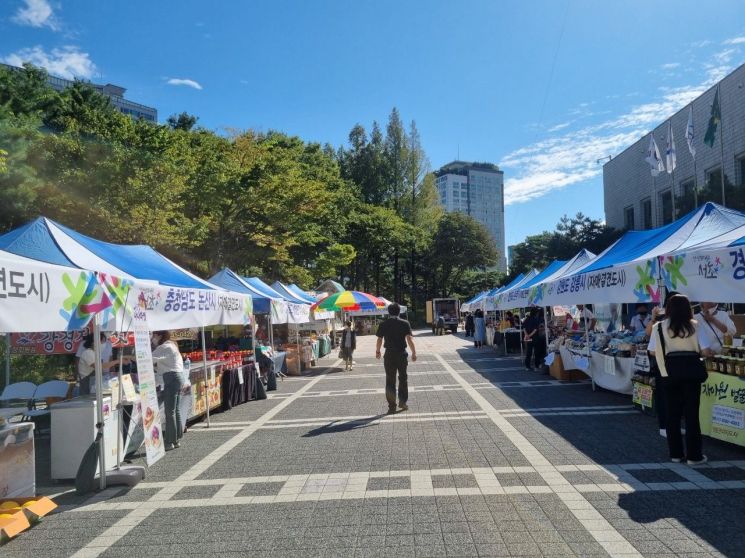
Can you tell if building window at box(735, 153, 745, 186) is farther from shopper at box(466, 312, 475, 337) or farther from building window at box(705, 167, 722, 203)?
shopper at box(466, 312, 475, 337)

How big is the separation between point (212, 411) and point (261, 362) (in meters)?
2.99

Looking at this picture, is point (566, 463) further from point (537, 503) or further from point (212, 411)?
point (212, 411)

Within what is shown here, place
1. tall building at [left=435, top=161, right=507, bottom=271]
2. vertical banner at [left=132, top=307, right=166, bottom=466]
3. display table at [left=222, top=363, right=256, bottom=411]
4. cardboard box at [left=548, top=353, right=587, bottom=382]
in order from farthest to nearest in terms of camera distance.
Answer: tall building at [left=435, top=161, right=507, bottom=271] < cardboard box at [left=548, top=353, right=587, bottom=382] < display table at [left=222, top=363, right=256, bottom=411] < vertical banner at [left=132, top=307, right=166, bottom=466]

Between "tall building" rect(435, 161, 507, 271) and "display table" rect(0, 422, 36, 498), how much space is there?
4891 inches

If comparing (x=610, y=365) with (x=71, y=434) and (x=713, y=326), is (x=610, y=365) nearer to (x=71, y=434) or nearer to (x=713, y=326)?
(x=713, y=326)

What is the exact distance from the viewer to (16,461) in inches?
207

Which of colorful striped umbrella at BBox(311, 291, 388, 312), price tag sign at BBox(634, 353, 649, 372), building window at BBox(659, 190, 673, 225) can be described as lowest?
price tag sign at BBox(634, 353, 649, 372)

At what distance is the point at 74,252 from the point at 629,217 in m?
46.3

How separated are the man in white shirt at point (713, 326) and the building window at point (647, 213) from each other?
38.2 meters

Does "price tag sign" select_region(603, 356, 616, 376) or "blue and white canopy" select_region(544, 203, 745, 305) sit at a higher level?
"blue and white canopy" select_region(544, 203, 745, 305)

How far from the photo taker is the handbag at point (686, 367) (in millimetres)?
5602

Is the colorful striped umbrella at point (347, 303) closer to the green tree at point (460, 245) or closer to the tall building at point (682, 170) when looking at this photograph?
the tall building at point (682, 170)

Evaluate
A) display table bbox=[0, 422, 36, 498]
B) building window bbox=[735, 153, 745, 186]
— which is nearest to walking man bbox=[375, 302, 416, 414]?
display table bbox=[0, 422, 36, 498]

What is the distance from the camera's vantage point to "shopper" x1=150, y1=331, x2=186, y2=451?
7512 millimetres
